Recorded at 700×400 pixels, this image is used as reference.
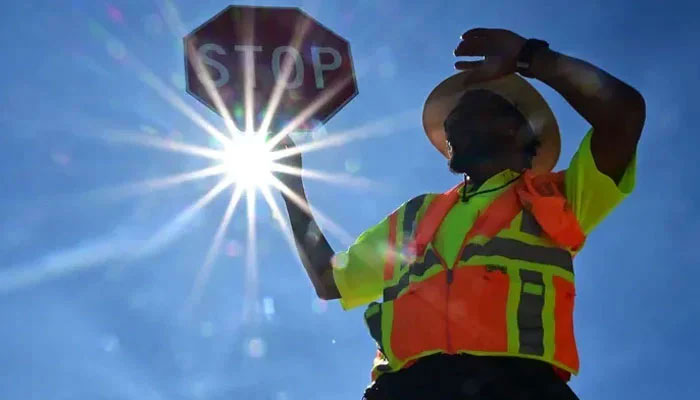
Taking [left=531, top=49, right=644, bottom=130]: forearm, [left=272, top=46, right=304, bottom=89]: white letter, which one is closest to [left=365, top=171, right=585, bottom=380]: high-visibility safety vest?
[left=531, top=49, right=644, bottom=130]: forearm

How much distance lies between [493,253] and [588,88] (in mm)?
787

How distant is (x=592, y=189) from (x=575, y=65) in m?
0.55

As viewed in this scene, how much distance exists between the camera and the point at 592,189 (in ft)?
12.7

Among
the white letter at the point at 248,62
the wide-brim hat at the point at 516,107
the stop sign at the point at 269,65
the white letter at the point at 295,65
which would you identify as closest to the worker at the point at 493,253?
the wide-brim hat at the point at 516,107

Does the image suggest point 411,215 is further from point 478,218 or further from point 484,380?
point 484,380

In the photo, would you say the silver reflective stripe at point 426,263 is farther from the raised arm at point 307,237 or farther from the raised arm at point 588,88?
the raised arm at point 588,88

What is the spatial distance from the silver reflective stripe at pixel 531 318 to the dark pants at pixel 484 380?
0.06 metres

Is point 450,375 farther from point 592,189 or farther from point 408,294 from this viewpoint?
point 592,189

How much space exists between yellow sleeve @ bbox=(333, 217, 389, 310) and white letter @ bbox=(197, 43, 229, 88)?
40.7 inches

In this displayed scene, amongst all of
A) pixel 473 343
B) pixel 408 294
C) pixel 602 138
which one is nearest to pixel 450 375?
pixel 473 343

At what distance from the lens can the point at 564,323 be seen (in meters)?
3.60

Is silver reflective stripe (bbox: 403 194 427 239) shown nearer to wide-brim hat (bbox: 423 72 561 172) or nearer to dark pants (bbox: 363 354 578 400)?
wide-brim hat (bbox: 423 72 561 172)

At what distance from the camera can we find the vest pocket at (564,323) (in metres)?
3.54

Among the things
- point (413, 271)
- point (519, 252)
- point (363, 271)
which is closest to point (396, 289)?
point (413, 271)
